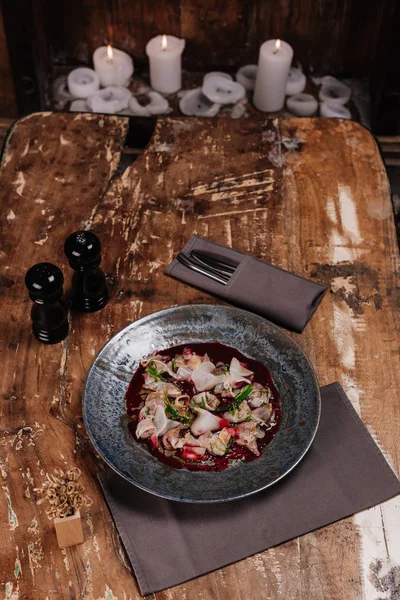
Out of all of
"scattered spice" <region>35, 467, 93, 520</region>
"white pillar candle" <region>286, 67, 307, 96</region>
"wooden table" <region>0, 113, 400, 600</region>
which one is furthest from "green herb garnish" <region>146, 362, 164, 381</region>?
"white pillar candle" <region>286, 67, 307, 96</region>

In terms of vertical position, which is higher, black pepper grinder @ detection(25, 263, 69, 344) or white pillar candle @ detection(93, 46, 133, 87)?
black pepper grinder @ detection(25, 263, 69, 344)

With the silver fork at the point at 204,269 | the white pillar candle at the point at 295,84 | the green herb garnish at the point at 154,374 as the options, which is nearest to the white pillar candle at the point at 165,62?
the white pillar candle at the point at 295,84

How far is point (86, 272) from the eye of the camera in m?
1.37

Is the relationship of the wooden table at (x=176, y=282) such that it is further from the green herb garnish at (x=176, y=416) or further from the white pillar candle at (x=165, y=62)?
the white pillar candle at (x=165, y=62)

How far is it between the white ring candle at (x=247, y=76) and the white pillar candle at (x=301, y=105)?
0.15 metres

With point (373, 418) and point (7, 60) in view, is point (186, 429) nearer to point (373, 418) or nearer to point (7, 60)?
point (373, 418)

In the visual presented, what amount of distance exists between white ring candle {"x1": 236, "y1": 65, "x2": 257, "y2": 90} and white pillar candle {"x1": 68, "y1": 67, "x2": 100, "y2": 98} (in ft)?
1.74

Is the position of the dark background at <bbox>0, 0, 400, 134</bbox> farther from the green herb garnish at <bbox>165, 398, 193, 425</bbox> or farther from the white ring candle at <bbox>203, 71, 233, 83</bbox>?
the green herb garnish at <bbox>165, 398, 193, 425</bbox>

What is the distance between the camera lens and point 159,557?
1071mm

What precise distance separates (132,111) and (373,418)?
1647mm

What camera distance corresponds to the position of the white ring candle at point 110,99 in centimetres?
247

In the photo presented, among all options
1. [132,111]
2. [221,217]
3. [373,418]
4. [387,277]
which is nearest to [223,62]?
[132,111]

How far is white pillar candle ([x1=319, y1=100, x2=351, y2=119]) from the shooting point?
2547 millimetres

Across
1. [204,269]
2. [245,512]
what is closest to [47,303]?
[204,269]
